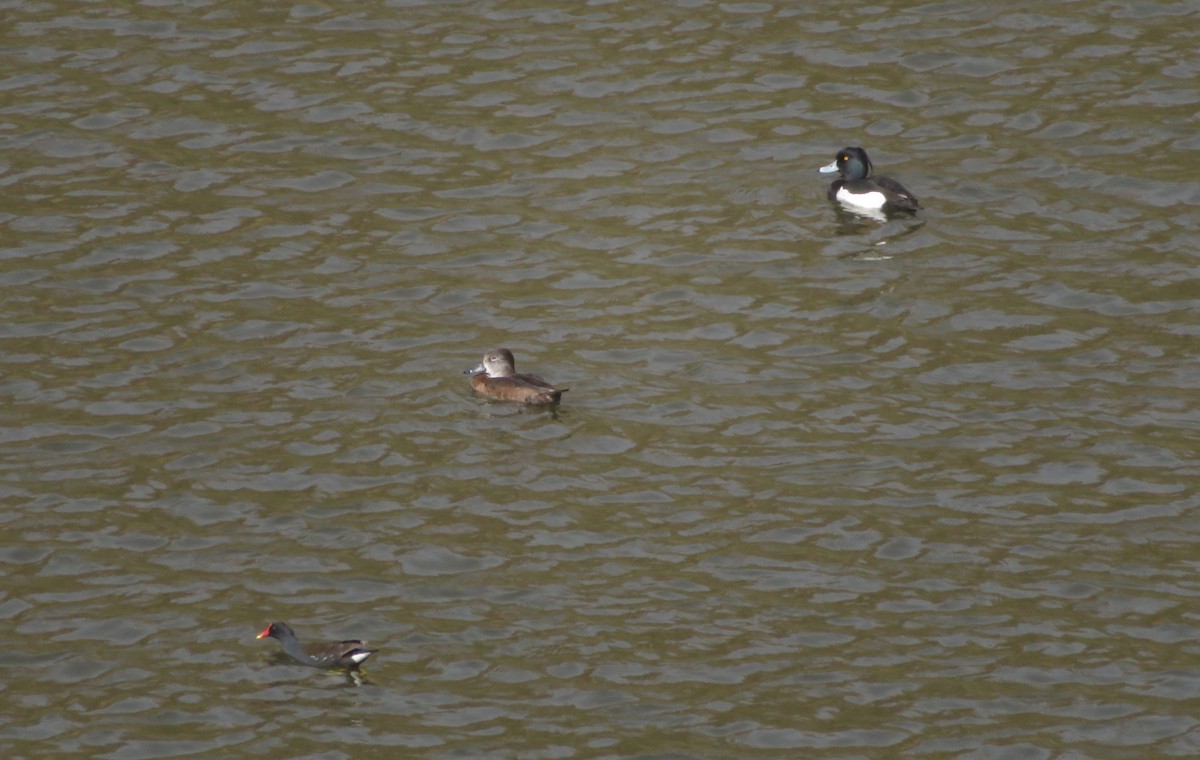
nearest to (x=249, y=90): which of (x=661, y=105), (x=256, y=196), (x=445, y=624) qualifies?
(x=256, y=196)

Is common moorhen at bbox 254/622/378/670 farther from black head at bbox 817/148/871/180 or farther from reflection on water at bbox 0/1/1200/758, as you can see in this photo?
black head at bbox 817/148/871/180

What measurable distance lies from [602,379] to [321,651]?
4.49 meters

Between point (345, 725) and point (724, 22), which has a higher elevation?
point (724, 22)

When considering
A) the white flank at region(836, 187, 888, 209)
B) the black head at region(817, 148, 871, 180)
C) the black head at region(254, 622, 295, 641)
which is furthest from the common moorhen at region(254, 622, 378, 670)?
the black head at region(817, 148, 871, 180)

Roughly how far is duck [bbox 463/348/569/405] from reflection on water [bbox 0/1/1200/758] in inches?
7.3

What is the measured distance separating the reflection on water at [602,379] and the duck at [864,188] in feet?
1.23

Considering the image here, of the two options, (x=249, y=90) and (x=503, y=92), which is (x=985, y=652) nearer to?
(x=503, y=92)

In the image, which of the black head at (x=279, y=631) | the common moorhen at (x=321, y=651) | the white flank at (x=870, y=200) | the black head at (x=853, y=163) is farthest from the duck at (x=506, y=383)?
the black head at (x=853, y=163)

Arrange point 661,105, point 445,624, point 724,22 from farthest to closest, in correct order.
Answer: point 724,22 → point 661,105 → point 445,624

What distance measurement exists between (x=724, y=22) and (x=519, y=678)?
463 inches

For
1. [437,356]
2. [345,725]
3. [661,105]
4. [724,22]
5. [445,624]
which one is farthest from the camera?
[724,22]

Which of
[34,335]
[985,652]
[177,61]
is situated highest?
[177,61]

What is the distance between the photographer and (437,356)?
49.8ft

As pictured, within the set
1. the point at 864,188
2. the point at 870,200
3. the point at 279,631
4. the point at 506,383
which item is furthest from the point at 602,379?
the point at 279,631
